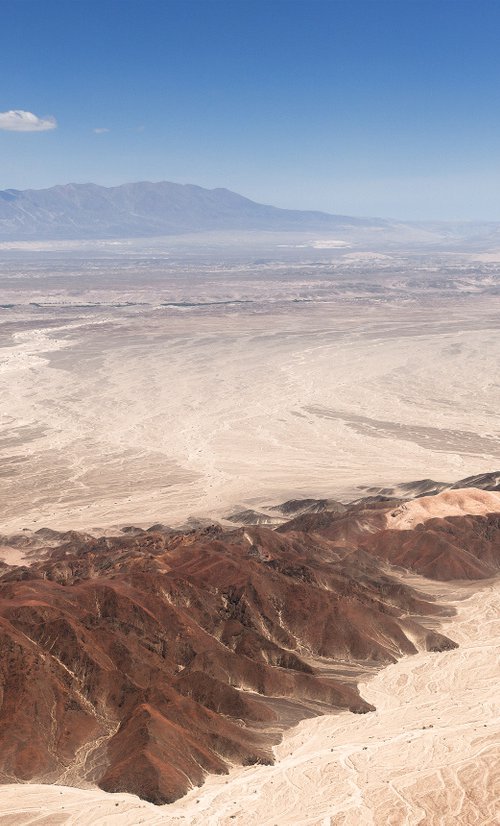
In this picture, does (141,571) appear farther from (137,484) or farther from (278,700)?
(137,484)

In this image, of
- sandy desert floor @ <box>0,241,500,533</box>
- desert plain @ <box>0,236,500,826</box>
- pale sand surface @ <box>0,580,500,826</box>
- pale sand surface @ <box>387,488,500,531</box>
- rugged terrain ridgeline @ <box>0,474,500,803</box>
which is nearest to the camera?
pale sand surface @ <box>0,580,500,826</box>

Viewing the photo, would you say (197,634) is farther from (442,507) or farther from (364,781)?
(442,507)

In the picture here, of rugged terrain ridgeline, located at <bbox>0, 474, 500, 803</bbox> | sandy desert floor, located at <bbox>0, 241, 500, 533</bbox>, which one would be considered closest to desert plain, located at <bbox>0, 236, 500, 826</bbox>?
sandy desert floor, located at <bbox>0, 241, 500, 533</bbox>

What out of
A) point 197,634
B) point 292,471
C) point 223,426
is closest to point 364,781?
point 197,634

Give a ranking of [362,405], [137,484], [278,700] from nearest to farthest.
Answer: [278,700] < [137,484] < [362,405]

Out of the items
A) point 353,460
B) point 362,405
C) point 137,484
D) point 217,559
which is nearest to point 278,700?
point 217,559

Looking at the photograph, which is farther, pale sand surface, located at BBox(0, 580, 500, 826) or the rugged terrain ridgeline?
the rugged terrain ridgeline

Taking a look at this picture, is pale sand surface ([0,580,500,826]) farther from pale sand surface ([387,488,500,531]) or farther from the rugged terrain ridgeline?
pale sand surface ([387,488,500,531])

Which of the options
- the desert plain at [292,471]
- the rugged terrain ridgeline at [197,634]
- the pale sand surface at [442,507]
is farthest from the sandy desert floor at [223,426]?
the rugged terrain ridgeline at [197,634]
